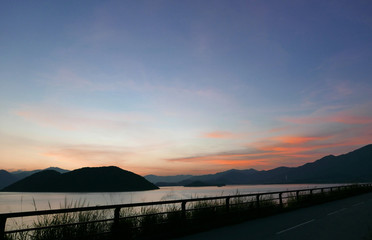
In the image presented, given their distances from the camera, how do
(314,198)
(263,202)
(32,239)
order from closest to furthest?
1. (32,239)
2. (263,202)
3. (314,198)

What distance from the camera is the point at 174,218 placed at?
11.9 meters

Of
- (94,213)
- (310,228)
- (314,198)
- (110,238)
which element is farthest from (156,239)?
(314,198)

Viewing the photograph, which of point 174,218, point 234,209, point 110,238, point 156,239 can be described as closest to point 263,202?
point 234,209

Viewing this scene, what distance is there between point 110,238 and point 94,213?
1748 mm

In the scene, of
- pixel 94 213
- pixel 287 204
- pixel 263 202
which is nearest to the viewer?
pixel 94 213

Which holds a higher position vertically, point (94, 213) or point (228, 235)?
point (94, 213)

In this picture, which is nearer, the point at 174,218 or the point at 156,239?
the point at 156,239

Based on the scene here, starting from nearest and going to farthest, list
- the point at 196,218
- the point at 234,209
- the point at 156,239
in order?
1. the point at 156,239
2. the point at 196,218
3. the point at 234,209

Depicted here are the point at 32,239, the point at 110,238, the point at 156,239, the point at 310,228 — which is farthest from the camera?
the point at 310,228

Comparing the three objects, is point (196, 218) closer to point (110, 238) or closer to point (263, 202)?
point (110, 238)

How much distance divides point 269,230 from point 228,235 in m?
1.86

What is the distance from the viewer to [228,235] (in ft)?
Answer: 34.1

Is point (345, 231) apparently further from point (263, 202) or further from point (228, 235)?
point (263, 202)

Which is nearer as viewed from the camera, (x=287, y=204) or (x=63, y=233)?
(x=63, y=233)
